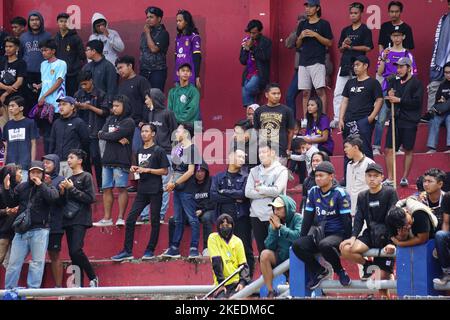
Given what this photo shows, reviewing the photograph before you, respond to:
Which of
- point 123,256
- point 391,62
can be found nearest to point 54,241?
point 123,256

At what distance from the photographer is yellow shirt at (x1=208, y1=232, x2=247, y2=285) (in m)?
16.5

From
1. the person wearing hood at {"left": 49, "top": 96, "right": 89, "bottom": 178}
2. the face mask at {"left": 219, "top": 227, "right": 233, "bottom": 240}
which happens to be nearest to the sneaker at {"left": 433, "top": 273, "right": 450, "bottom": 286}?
the face mask at {"left": 219, "top": 227, "right": 233, "bottom": 240}

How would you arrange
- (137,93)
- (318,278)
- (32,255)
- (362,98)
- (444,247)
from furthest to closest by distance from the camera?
(137,93), (362,98), (32,255), (318,278), (444,247)

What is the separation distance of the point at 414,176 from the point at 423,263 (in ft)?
18.7

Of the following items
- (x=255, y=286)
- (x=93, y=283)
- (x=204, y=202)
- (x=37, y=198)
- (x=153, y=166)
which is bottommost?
(x=93, y=283)

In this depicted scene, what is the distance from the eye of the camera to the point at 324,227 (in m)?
15.5

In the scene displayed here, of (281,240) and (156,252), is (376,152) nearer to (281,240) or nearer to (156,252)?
(156,252)

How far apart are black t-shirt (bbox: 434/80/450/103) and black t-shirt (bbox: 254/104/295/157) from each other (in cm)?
224

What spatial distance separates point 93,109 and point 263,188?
4.35m

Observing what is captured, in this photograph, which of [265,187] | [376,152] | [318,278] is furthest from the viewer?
[376,152]

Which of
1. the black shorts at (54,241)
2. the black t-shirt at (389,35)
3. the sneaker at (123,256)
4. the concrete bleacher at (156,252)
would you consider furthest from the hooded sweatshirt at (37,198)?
the black t-shirt at (389,35)

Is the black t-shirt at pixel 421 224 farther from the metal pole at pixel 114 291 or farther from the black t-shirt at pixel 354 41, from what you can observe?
the black t-shirt at pixel 354 41

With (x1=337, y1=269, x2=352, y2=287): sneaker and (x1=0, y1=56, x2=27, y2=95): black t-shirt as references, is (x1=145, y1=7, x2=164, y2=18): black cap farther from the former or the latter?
(x1=337, y1=269, x2=352, y2=287): sneaker
